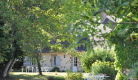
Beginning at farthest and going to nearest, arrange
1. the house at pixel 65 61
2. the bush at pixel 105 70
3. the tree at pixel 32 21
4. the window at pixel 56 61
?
1. the window at pixel 56 61
2. the house at pixel 65 61
3. the bush at pixel 105 70
4. the tree at pixel 32 21

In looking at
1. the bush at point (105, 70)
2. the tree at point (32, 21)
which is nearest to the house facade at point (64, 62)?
the bush at point (105, 70)

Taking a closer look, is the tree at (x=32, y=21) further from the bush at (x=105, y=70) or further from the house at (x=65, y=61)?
the house at (x=65, y=61)

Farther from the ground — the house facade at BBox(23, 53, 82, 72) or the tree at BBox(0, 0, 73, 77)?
the tree at BBox(0, 0, 73, 77)

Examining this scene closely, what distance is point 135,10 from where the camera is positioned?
8.09 ft

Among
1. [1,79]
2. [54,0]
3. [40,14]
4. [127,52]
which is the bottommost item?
[1,79]

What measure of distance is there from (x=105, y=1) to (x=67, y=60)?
22351 mm

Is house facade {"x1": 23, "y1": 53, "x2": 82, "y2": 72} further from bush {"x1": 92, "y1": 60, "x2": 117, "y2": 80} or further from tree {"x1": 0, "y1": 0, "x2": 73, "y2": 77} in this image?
tree {"x1": 0, "y1": 0, "x2": 73, "y2": 77}

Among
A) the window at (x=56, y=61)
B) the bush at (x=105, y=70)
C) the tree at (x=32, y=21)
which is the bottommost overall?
the bush at (x=105, y=70)

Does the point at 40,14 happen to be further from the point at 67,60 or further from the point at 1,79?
the point at 67,60

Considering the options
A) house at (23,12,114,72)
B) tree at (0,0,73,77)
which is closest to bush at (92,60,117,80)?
tree at (0,0,73,77)

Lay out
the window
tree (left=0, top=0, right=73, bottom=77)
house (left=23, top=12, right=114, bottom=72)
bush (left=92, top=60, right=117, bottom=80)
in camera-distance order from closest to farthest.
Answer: tree (left=0, top=0, right=73, bottom=77)
bush (left=92, top=60, right=117, bottom=80)
house (left=23, top=12, right=114, bottom=72)
the window

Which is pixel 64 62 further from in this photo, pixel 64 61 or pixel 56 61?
pixel 56 61

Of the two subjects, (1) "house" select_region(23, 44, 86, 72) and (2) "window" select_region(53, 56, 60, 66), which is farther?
(2) "window" select_region(53, 56, 60, 66)

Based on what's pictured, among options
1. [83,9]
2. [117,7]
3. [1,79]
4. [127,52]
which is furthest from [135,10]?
[1,79]
